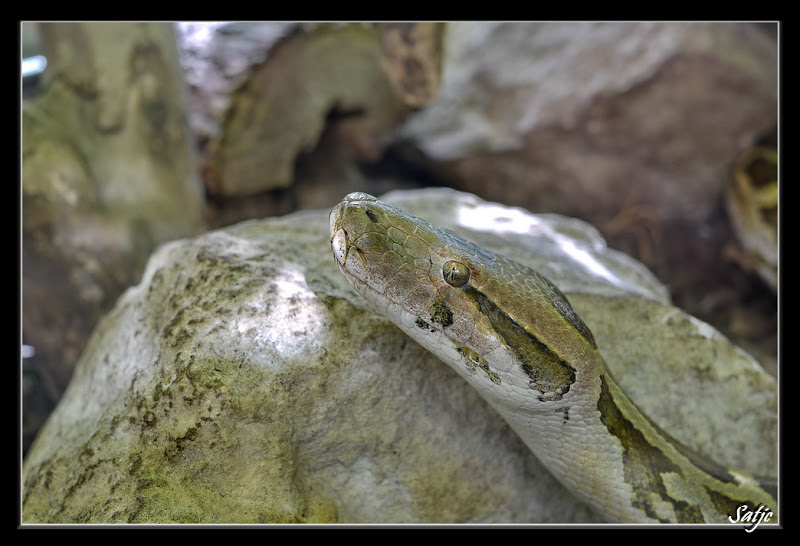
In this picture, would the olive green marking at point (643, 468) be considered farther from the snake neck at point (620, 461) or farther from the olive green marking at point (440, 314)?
the olive green marking at point (440, 314)

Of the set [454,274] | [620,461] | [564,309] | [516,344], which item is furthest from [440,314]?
[620,461]

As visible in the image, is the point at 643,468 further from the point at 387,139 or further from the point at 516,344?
the point at 387,139

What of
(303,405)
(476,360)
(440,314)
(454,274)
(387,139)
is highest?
(454,274)

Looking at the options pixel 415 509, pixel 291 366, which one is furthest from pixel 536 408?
pixel 291 366

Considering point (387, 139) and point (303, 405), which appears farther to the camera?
point (387, 139)

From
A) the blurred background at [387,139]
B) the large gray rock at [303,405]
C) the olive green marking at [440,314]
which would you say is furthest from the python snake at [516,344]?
the blurred background at [387,139]

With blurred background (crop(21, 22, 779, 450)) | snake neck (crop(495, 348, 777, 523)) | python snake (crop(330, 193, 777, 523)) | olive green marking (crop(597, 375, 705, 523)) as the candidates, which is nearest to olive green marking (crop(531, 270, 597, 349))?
python snake (crop(330, 193, 777, 523))

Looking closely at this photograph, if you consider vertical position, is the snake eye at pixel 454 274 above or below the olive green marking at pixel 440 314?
above
